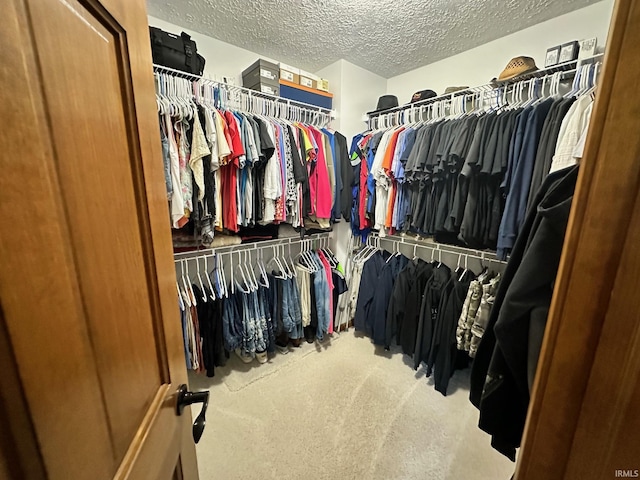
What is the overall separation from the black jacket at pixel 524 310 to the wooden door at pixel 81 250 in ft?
3.05

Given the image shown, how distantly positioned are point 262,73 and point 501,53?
1.87 meters

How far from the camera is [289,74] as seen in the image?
209cm

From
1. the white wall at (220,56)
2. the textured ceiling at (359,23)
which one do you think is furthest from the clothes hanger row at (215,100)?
the textured ceiling at (359,23)

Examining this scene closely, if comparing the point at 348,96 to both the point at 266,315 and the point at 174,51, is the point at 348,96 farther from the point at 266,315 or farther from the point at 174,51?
the point at 266,315

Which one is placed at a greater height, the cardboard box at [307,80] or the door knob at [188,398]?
the cardboard box at [307,80]

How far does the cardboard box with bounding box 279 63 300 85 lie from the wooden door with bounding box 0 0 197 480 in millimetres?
1668

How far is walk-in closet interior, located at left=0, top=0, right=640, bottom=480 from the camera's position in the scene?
1.06 feet

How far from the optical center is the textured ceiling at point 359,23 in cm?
162

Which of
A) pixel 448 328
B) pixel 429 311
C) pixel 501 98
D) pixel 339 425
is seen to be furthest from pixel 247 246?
pixel 501 98

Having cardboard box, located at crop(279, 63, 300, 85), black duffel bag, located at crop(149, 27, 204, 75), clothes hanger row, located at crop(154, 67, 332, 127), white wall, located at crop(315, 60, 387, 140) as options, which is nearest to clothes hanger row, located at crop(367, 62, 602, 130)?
white wall, located at crop(315, 60, 387, 140)

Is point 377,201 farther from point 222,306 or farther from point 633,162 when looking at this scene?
point 633,162

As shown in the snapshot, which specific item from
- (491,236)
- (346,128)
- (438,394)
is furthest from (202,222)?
(438,394)

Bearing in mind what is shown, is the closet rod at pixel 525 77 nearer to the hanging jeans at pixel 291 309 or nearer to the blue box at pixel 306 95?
the blue box at pixel 306 95

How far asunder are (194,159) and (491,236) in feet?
6.19
